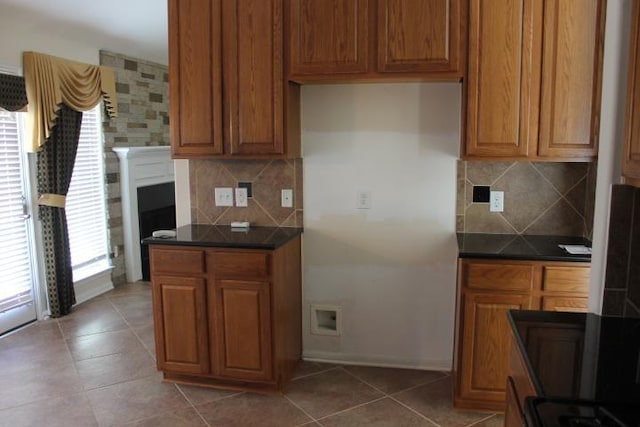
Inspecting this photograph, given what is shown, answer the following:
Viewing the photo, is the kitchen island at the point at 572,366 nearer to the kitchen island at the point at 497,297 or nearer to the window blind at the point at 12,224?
the kitchen island at the point at 497,297

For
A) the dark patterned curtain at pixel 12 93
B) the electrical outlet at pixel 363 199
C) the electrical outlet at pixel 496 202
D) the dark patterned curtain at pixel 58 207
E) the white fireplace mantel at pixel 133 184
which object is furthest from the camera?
the white fireplace mantel at pixel 133 184

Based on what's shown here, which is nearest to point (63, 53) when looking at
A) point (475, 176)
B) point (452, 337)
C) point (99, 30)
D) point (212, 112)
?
point (99, 30)

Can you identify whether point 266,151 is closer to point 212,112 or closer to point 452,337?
point 212,112

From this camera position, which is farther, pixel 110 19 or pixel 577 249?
pixel 110 19

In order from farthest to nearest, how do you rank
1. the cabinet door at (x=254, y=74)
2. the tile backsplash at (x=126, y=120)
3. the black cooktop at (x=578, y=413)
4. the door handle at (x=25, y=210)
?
the tile backsplash at (x=126, y=120), the door handle at (x=25, y=210), the cabinet door at (x=254, y=74), the black cooktop at (x=578, y=413)

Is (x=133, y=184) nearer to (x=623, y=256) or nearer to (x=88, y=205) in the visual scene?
(x=88, y=205)

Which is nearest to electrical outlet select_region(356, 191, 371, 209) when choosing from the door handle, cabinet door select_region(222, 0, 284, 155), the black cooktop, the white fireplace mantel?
cabinet door select_region(222, 0, 284, 155)

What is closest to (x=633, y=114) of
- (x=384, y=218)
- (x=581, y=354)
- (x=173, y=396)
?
(x=581, y=354)

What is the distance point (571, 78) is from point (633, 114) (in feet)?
4.45

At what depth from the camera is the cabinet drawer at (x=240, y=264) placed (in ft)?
9.85

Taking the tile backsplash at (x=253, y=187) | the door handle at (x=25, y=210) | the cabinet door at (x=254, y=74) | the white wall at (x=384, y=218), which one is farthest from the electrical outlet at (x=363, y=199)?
the door handle at (x=25, y=210)

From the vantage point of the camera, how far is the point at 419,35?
2.90 m

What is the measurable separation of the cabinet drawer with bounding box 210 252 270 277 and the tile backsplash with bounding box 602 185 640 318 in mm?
1748

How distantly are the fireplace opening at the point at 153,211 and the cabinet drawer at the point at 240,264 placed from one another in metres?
2.75
